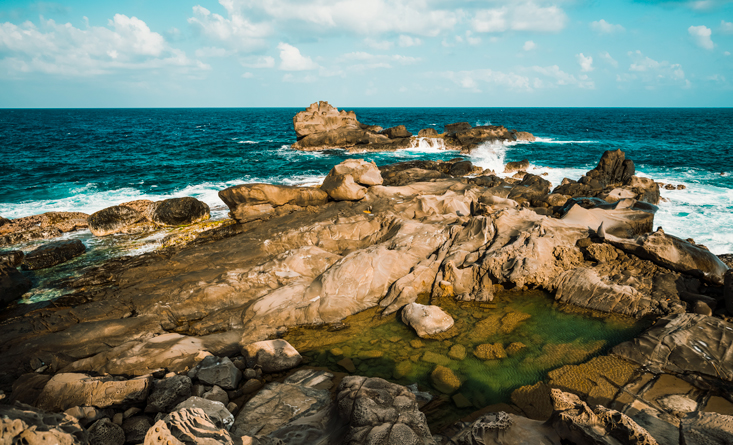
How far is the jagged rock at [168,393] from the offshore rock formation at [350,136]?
136 ft

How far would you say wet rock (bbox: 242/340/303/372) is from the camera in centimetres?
760

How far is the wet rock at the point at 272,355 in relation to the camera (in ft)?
24.9

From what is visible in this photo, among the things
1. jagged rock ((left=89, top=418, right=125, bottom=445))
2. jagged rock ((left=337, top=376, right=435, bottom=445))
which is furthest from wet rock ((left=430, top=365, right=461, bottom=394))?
jagged rock ((left=89, top=418, right=125, bottom=445))

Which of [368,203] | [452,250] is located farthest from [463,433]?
[368,203]

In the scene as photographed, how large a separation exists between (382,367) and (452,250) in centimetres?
475

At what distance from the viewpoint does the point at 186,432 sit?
4191 mm

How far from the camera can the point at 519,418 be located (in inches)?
199

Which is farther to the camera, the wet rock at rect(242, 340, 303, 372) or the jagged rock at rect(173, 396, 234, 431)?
the wet rock at rect(242, 340, 303, 372)

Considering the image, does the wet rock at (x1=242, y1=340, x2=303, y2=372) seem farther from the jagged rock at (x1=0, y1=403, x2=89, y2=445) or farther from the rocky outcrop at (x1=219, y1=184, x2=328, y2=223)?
the rocky outcrop at (x1=219, y1=184, x2=328, y2=223)

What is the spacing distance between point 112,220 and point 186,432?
1581cm

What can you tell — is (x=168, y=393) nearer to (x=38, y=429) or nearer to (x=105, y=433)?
(x=105, y=433)

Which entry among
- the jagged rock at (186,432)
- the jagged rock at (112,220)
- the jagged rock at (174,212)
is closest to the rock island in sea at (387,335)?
the jagged rock at (186,432)

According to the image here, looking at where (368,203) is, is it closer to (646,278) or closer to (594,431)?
(646,278)

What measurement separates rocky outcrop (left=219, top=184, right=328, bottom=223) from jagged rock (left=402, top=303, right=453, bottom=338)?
30.3 ft
